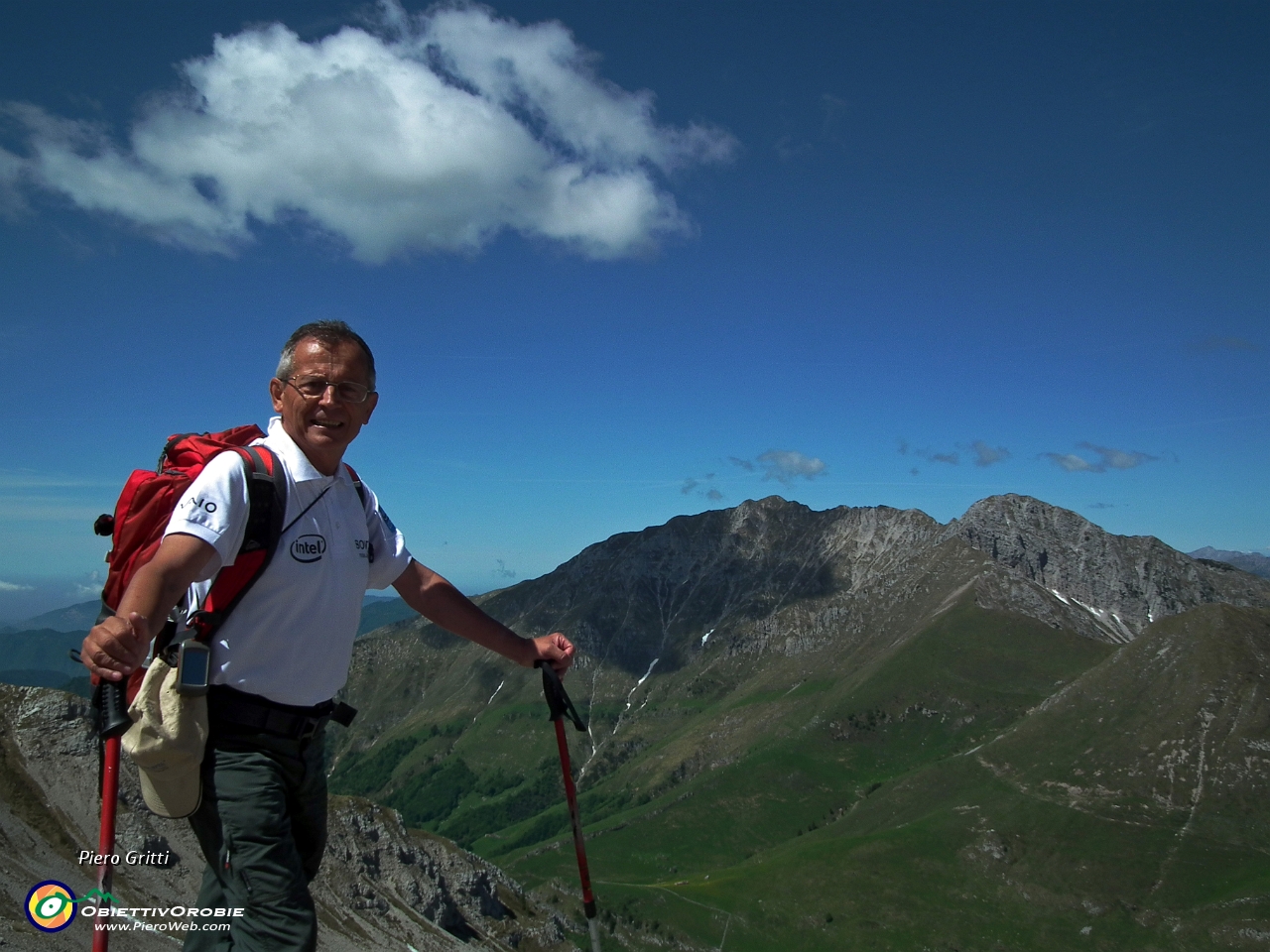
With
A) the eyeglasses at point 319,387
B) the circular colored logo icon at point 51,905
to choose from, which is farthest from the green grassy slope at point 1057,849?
the eyeglasses at point 319,387

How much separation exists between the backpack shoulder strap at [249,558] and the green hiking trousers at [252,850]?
2.50ft

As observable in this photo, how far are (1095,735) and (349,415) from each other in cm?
19407

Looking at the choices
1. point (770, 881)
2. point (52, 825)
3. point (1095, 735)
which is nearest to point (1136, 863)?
point (1095, 735)

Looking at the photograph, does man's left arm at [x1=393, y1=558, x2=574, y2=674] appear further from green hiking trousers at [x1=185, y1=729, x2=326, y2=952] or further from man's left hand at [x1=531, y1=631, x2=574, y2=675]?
green hiking trousers at [x1=185, y1=729, x2=326, y2=952]

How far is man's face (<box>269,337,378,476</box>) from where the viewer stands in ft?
19.7

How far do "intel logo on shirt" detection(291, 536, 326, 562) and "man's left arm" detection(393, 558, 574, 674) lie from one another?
1.29m

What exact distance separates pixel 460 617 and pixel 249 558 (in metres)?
2.13

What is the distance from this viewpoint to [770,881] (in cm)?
15075

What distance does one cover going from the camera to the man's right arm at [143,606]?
15.2 ft

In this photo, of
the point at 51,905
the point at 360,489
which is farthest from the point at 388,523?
the point at 51,905

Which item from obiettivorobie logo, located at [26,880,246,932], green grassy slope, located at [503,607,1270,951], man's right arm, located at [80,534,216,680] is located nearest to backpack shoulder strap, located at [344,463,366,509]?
man's right arm, located at [80,534,216,680]

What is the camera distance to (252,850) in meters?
5.23

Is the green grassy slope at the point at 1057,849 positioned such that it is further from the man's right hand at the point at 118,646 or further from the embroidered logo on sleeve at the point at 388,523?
the man's right hand at the point at 118,646

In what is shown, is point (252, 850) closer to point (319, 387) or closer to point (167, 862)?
point (319, 387)
